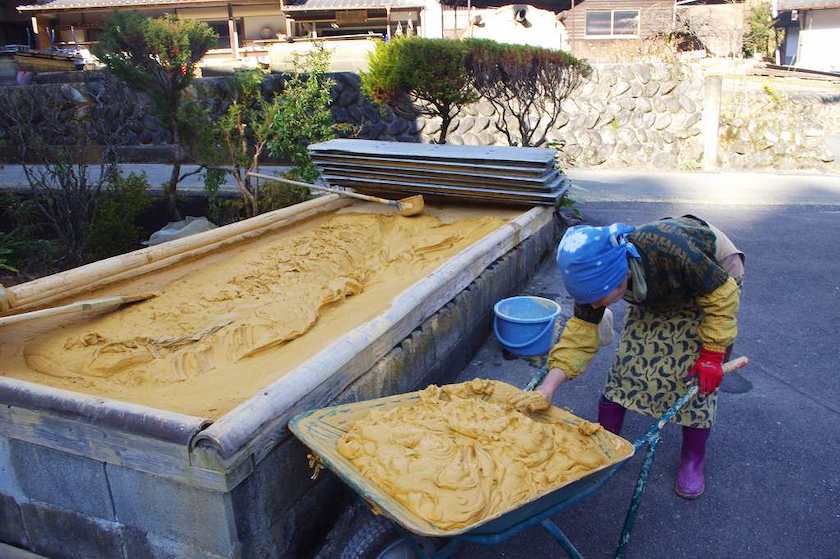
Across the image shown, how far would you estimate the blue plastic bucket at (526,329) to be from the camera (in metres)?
4.31

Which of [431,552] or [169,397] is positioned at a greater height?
[169,397]

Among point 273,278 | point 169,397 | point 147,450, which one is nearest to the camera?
point 147,450

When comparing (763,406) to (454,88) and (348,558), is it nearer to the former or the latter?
(348,558)

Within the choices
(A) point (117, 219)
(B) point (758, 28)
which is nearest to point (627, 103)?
(A) point (117, 219)

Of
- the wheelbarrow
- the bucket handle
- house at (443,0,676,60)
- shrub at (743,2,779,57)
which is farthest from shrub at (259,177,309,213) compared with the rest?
shrub at (743,2,779,57)

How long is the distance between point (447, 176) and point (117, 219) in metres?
3.37

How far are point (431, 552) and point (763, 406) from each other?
2.51 metres

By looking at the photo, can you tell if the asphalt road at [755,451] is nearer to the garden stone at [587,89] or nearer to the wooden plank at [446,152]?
the wooden plank at [446,152]

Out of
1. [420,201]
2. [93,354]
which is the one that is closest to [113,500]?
[93,354]

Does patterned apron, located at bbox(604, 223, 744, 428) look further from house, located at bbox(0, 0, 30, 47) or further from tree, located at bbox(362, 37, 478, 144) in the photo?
house, located at bbox(0, 0, 30, 47)

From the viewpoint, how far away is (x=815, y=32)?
77.1 feet

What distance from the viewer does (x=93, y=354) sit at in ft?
10.8

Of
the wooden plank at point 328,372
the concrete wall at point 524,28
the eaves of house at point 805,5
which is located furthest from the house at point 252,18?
the wooden plank at point 328,372

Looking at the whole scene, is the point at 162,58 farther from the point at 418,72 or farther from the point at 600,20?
the point at 600,20
